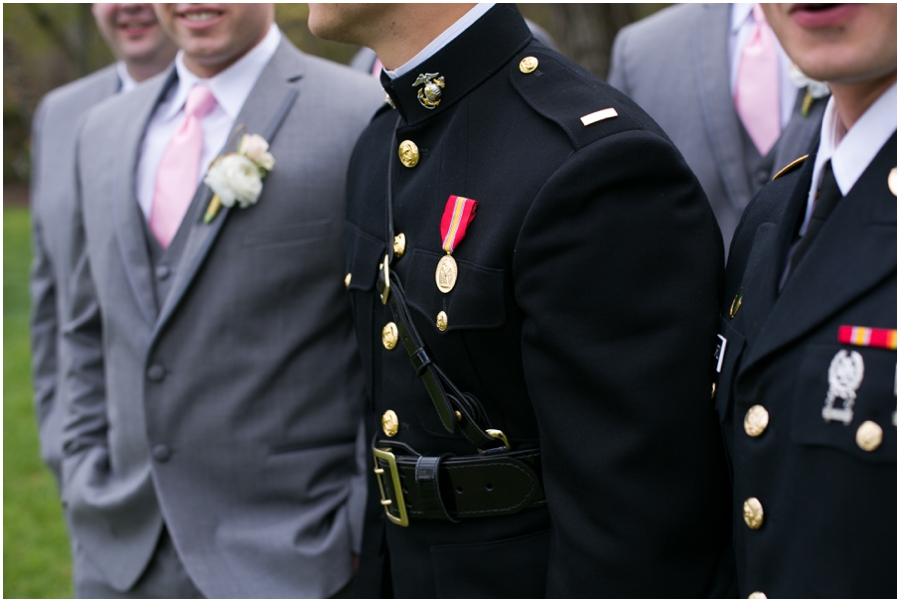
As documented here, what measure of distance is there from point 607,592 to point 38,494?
17.0 ft

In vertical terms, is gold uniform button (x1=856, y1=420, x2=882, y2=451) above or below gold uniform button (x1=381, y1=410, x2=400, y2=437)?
above

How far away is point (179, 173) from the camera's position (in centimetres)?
272

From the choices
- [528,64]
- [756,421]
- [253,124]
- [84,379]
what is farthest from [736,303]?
[84,379]

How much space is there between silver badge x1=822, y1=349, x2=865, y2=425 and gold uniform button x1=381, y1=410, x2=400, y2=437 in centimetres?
102

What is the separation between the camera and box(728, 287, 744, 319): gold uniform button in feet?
5.26

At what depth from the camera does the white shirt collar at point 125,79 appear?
4211mm

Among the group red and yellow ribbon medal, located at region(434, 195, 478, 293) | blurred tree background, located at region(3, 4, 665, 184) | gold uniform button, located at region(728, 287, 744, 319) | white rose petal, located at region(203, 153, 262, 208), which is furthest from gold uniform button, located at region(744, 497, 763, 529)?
blurred tree background, located at region(3, 4, 665, 184)

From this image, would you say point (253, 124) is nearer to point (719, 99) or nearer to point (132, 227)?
point (132, 227)

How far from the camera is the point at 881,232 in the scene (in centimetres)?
129

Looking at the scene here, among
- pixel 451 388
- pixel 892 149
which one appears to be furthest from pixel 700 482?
pixel 892 149

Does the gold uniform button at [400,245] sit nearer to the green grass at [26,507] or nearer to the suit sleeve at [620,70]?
the suit sleeve at [620,70]

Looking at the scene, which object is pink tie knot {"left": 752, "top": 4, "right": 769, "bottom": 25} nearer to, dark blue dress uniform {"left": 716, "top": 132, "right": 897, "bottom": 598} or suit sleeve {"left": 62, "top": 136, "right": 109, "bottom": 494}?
dark blue dress uniform {"left": 716, "top": 132, "right": 897, "bottom": 598}

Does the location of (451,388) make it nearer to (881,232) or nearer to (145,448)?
(881,232)

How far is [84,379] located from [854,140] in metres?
2.43
